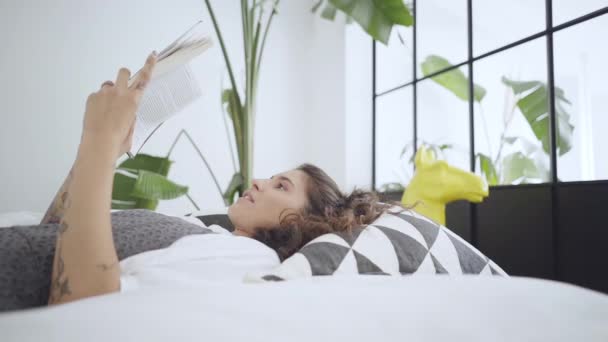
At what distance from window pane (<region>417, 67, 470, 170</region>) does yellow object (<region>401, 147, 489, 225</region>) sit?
99 centimetres

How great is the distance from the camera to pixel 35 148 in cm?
224

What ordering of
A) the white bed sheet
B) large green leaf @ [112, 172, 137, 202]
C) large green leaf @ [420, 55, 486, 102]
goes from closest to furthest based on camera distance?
the white bed sheet, large green leaf @ [112, 172, 137, 202], large green leaf @ [420, 55, 486, 102]

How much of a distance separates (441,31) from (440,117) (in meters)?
0.46

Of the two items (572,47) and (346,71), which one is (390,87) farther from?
(572,47)

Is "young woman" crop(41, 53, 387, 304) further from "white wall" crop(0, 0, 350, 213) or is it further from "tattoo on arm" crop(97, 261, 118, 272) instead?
"white wall" crop(0, 0, 350, 213)

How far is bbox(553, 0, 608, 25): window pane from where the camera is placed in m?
1.52

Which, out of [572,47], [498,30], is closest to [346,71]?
[498,30]

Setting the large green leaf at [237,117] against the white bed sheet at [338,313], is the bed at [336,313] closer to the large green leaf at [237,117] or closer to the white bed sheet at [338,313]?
the white bed sheet at [338,313]

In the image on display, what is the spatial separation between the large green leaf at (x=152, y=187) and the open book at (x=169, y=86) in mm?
747

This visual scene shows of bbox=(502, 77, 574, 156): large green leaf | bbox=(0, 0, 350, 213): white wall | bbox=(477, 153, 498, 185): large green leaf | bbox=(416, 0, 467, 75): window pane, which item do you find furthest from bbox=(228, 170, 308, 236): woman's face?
bbox=(416, 0, 467, 75): window pane

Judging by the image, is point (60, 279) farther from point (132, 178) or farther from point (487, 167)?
point (487, 167)

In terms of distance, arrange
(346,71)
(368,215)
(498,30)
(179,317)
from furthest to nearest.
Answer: (346,71) < (498,30) < (368,215) < (179,317)

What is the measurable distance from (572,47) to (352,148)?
1.33m

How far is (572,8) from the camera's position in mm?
1591
